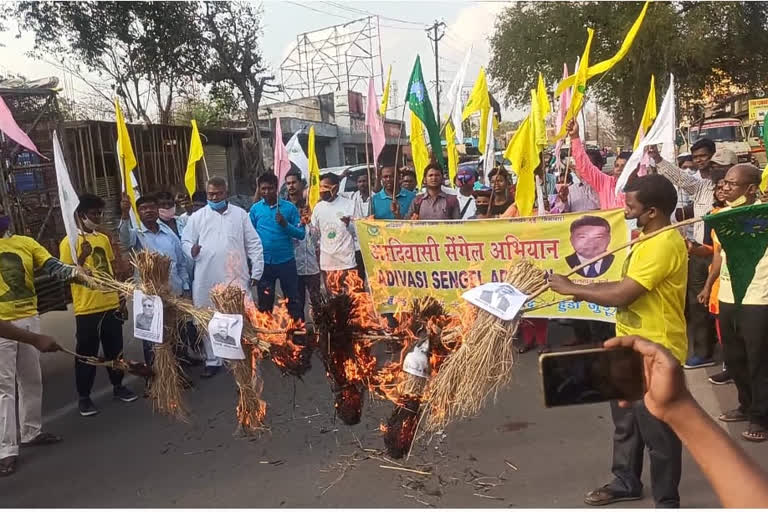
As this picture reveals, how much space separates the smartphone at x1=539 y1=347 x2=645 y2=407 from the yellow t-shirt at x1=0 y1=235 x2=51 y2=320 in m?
3.99

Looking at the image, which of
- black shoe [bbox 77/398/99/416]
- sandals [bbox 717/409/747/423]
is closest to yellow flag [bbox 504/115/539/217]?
sandals [bbox 717/409/747/423]

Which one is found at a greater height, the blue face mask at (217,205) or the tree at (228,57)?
the tree at (228,57)

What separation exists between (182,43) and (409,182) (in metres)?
12.0

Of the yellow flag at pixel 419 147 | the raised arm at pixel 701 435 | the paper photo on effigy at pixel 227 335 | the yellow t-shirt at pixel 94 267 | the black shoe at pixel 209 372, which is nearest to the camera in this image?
the raised arm at pixel 701 435

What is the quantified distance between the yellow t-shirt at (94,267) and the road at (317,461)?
0.90m

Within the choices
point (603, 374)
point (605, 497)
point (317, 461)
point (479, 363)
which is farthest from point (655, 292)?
point (317, 461)

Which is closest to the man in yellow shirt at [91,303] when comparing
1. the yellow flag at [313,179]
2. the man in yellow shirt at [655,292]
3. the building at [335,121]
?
the yellow flag at [313,179]

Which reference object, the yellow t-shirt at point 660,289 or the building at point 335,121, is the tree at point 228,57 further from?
the yellow t-shirt at point 660,289

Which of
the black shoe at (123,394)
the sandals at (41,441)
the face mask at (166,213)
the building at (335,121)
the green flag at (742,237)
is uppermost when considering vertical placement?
the building at (335,121)

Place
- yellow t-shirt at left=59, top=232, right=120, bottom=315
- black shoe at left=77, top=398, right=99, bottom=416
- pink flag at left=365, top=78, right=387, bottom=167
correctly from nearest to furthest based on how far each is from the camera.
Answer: yellow t-shirt at left=59, top=232, right=120, bottom=315 → black shoe at left=77, top=398, right=99, bottom=416 → pink flag at left=365, top=78, right=387, bottom=167

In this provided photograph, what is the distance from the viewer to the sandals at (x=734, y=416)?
4.01 metres

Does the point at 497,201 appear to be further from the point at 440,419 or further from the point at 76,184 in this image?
the point at 76,184

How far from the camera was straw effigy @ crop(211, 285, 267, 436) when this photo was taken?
3582 mm

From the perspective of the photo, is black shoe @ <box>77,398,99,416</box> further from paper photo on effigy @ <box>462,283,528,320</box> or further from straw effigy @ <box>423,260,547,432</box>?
paper photo on effigy @ <box>462,283,528,320</box>
